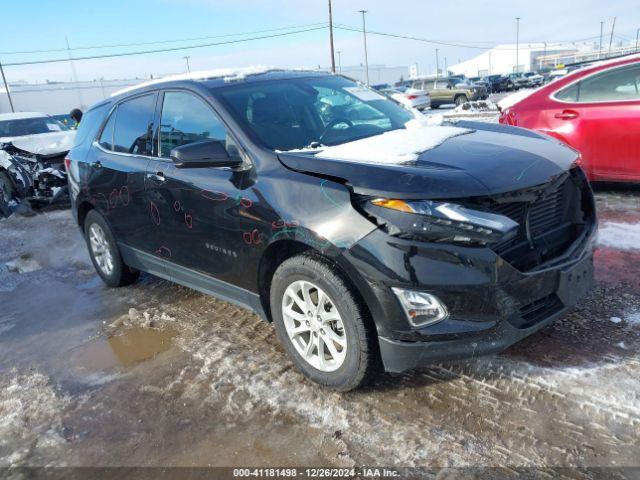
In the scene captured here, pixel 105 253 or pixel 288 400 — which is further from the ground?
pixel 105 253

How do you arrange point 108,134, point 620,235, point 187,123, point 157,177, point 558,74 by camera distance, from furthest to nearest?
point 558,74
point 620,235
point 108,134
point 157,177
point 187,123

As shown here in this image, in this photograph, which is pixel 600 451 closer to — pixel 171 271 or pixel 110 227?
pixel 171 271

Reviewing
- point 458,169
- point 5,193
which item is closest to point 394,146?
point 458,169

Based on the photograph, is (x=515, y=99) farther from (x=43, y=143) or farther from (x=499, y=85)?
(x=499, y=85)

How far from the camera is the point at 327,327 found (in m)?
2.77

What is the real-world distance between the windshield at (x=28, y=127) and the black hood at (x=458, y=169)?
978 centimetres

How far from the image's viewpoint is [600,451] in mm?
2229

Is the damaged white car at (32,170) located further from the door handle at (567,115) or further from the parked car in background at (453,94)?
the parked car in background at (453,94)

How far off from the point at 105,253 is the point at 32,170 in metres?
5.56

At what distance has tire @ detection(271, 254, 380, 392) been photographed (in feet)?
8.43

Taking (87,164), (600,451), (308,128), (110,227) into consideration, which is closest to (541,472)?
(600,451)

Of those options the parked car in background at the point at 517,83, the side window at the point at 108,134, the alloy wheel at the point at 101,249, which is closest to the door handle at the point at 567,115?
the side window at the point at 108,134

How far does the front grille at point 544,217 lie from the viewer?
2521 millimetres

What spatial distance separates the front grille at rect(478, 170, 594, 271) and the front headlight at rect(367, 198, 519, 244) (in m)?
0.11
